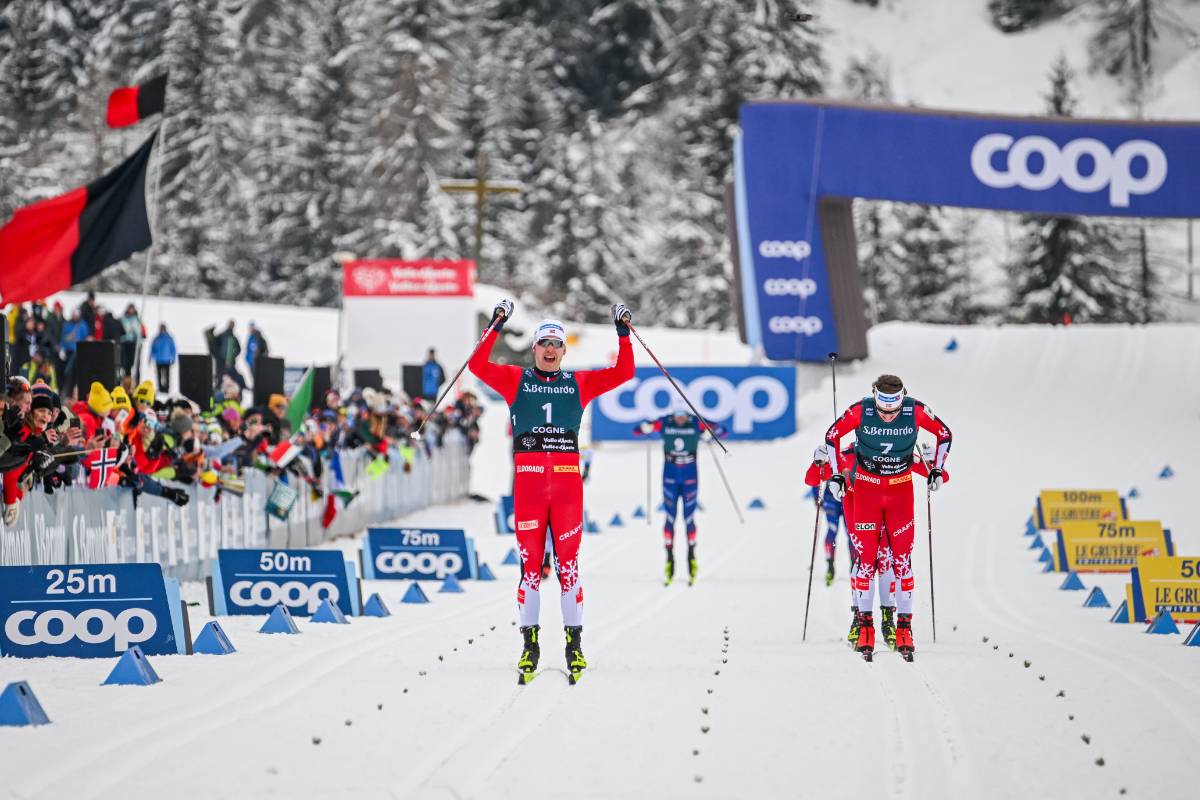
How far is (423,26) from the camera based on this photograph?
6506 cm

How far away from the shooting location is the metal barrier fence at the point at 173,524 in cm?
1037

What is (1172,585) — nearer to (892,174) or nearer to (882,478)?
(882,478)

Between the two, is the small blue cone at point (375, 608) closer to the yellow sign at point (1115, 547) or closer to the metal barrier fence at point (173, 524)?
the metal barrier fence at point (173, 524)

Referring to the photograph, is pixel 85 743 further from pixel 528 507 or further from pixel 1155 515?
pixel 1155 515

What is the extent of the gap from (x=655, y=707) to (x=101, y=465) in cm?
607

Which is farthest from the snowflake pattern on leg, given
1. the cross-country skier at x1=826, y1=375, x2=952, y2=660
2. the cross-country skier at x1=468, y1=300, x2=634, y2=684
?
the cross-country skier at x1=826, y1=375, x2=952, y2=660

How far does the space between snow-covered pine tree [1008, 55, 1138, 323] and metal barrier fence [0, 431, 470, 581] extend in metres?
41.7

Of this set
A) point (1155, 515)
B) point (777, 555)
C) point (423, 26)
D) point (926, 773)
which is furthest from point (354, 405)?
point (423, 26)

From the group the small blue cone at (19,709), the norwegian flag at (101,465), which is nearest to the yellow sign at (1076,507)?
the norwegian flag at (101,465)

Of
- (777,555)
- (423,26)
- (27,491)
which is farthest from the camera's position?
(423,26)

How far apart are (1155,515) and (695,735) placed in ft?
60.6

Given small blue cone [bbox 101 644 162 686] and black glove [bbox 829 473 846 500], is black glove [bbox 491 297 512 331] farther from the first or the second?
black glove [bbox 829 473 846 500]

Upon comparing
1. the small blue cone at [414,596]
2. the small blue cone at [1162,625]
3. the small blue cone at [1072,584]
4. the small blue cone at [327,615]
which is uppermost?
the small blue cone at [327,615]

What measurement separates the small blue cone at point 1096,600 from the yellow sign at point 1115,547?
121 inches
